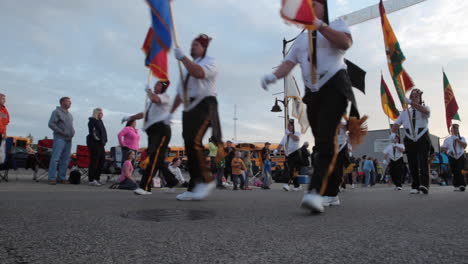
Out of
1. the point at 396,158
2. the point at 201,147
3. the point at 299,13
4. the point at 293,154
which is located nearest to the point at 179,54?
the point at 201,147

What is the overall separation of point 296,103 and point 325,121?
1173cm

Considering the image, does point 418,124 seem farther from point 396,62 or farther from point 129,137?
point 129,137

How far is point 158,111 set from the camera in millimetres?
5195

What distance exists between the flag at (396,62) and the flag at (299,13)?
161 inches

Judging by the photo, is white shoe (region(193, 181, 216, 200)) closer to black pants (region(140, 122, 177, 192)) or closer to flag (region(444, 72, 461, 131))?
black pants (region(140, 122, 177, 192))

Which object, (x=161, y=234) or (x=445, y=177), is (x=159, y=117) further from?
(x=445, y=177)

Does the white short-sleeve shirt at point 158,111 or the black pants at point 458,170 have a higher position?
the white short-sleeve shirt at point 158,111

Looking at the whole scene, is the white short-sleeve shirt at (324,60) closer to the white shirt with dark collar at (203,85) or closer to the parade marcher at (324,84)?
the parade marcher at (324,84)

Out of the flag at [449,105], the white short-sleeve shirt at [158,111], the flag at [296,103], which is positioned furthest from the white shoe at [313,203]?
the flag at [296,103]

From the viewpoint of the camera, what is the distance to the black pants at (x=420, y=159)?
20.7 ft

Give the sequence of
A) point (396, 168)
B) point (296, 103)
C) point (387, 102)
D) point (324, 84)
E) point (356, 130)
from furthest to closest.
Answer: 1. point (296, 103)
2. point (396, 168)
3. point (387, 102)
4. point (356, 130)
5. point (324, 84)

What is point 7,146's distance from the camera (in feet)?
27.7

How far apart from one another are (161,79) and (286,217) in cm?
346

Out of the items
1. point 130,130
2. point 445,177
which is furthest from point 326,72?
point 445,177
